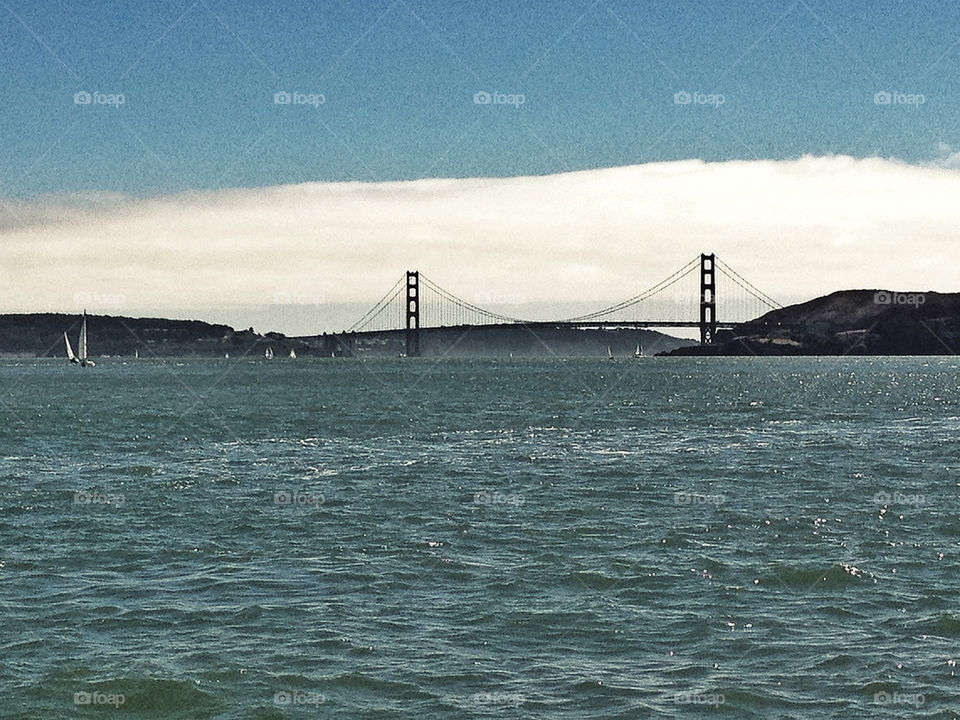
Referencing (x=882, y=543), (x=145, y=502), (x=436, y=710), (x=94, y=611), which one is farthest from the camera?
(x=145, y=502)

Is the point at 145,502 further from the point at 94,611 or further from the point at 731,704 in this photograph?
the point at 731,704

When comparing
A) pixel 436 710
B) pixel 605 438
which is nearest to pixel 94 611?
pixel 436 710

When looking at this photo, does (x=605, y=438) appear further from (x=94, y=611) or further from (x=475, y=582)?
(x=94, y=611)

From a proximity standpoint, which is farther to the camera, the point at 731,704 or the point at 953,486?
the point at 953,486

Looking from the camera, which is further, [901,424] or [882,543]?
[901,424]

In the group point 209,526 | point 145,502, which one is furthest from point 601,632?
point 145,502

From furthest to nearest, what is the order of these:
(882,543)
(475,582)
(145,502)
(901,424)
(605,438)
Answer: (901,424) → (605,438) → (145,502) → (882,543) → (475,582)
